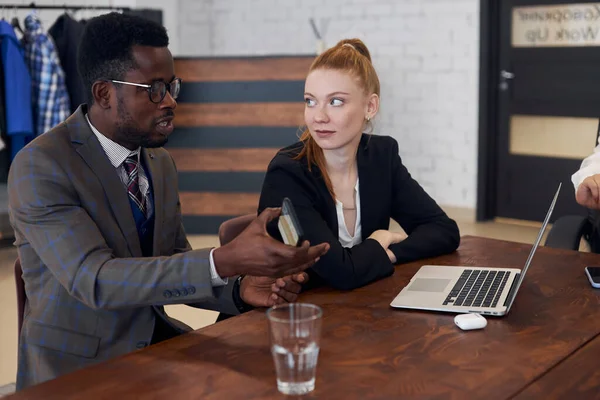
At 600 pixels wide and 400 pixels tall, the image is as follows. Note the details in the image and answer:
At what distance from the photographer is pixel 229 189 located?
5395 mm

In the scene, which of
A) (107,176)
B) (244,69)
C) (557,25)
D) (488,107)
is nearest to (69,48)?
(244,69)

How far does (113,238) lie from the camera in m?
1.72

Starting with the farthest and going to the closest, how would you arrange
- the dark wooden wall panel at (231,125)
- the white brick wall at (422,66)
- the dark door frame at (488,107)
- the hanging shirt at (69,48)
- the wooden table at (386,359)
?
1. the white brick wall at (422,66)
2. the dark door frame at (488,107)
3. the dark wooden wall panel at (231,125)
4. the hanging shirt at (69,48)
5. the wooden table at (386,359)

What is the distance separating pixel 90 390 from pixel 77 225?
49cm

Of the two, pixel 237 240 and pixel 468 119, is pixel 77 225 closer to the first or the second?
pixel 237 240

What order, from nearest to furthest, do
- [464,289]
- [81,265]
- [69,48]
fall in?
[81,265] < [464,289] < [69,48]

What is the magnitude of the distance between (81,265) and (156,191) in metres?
0.36

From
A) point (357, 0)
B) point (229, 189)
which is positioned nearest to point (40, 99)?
point (229, 189)

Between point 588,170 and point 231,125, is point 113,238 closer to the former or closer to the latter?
point 588,170

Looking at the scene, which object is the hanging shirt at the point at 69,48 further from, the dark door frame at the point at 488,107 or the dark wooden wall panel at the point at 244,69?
the dark door frame at the point at 488,107

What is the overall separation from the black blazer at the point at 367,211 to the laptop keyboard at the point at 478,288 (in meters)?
0.19

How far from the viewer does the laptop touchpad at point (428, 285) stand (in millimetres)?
1708

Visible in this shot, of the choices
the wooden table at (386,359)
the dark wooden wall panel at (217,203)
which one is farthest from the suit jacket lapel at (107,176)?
the dark wooden wall panel at (217,203)

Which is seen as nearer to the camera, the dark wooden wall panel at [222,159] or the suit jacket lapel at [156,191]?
the suit jacket lapel at [156,191]
